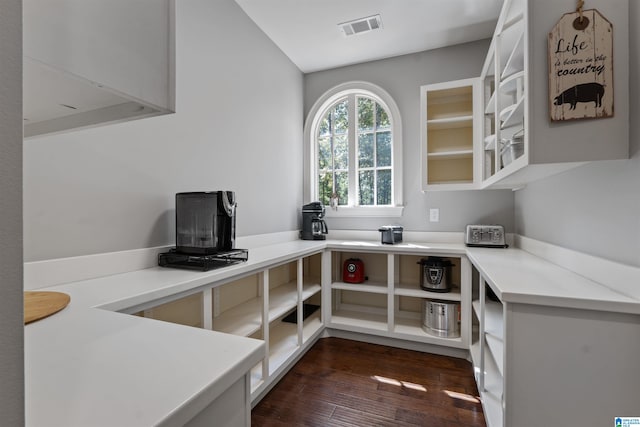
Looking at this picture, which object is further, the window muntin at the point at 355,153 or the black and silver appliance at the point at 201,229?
the window muntin at the point at 355,153

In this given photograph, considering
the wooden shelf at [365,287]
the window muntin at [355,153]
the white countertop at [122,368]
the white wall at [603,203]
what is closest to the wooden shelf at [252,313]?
the wooden shelf at [365,287]

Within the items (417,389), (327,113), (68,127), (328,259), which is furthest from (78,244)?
(327,113)

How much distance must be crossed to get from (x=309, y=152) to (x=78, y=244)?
239cm

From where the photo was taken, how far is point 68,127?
715 mm

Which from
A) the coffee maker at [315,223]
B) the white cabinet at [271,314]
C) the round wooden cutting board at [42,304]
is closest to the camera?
the round wooden cutting board at [42,304]

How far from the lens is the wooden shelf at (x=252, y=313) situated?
5.56 ft

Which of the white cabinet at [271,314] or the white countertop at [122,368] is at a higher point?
the white countertop at [122,368]

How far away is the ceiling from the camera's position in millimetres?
2205

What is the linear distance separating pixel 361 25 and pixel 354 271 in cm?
213

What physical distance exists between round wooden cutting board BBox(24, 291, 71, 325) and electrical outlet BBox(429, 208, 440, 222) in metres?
2.69

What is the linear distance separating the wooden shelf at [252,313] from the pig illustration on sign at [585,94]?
1.78 meters

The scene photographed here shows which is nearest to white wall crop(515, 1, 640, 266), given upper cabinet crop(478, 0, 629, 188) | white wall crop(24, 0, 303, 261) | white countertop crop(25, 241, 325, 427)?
upper cabinet crop(478, 0, 629, 188)

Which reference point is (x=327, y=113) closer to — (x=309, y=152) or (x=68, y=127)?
(x=309, y=152)

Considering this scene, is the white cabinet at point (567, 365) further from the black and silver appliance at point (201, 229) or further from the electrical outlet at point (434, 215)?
the electrical outlet at point (434, 215)
